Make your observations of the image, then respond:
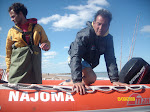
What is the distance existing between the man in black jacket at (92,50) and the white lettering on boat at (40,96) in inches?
9.8

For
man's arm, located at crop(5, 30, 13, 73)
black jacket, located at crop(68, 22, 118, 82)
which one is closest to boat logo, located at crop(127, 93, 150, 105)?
black jacket, located at crop(68, 22, 118, 82)

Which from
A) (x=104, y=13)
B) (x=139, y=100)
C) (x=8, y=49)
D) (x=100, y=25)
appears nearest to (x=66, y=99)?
(x=139, y=100)

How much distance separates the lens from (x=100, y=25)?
8.00ft

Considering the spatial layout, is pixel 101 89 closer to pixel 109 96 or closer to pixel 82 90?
pixel 109 96

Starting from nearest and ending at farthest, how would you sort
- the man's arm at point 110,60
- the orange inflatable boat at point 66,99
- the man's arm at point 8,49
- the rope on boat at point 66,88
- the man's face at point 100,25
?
1. the orange inflatable boat at point 66,99
2. the rope on boat at point 66,88
3. the man's face at point 100,25
4. the man's arm at point 8,49
5. the man's arm at point 110,60

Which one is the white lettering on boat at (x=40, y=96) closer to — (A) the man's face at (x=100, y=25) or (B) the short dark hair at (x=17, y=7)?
(A) the man's face at (x=100, y=25)

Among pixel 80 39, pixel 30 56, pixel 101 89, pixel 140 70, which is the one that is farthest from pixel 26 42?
pixel 140 70

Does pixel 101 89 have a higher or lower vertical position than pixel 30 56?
lower

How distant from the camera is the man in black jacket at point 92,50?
7.67 feet

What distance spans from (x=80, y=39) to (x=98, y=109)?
50.5 inches

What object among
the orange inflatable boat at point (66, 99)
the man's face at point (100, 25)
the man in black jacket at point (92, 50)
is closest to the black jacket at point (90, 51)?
the man in black jacket at point (92, 50)

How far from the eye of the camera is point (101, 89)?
2.17 m

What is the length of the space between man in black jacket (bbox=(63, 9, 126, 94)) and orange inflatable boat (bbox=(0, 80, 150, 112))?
0.71 feet

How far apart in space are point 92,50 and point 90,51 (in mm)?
48
